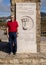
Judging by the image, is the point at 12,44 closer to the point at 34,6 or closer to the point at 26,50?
the point at 26,50

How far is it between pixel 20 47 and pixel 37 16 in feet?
5.00

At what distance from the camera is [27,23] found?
12.5m

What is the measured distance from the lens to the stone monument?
12.4 meters

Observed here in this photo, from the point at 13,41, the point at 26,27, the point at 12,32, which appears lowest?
the point at 13,41

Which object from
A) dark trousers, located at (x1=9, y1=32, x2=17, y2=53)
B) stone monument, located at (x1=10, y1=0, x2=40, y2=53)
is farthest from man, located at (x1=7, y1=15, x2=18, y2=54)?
stone monument, located at (x1=10, y1=0, x2=40, y2=53)

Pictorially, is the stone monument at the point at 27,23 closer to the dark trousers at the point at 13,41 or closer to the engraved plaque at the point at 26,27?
the engraved plaque at the point at 26,27

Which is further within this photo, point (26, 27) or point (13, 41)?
point (26, 27)

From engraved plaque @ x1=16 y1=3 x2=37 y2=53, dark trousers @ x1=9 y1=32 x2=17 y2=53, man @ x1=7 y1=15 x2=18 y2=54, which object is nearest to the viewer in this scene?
man @ x1=7 y1=15 x2=18 y2=54

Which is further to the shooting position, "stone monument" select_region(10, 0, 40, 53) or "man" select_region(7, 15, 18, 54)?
"stone monument" select_region(10, 0, 40, 53)

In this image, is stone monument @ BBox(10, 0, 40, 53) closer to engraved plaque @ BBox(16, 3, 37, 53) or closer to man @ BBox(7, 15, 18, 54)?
engraved plaque @ BBox(16, 3, 37, 53)

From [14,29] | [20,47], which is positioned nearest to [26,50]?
[20,47]

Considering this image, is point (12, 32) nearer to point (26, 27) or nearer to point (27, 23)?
point (26, 27)

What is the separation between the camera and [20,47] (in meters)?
12.6

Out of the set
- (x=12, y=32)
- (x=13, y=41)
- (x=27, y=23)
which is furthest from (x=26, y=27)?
(x=13, y=41)
